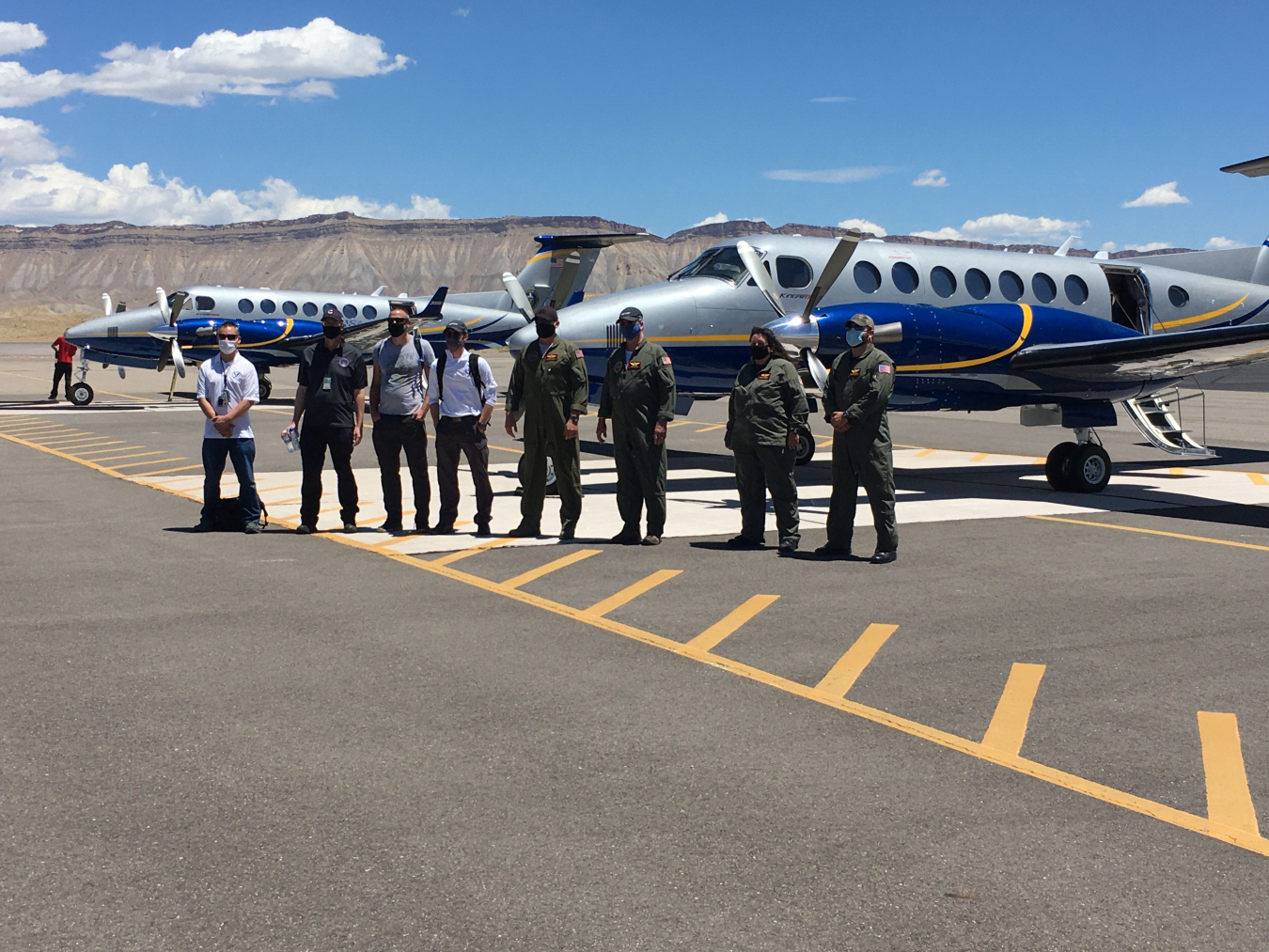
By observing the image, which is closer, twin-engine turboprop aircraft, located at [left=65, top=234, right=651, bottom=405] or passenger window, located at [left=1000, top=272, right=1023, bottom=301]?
passenger window, located at [left=1000, top=272, right=1023, bottom=301]

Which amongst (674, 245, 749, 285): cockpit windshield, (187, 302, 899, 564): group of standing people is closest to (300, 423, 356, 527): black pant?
(187, 302, 899, 564): group of standing people

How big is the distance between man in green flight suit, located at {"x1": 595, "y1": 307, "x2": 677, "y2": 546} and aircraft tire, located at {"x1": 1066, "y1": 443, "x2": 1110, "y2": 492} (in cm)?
659

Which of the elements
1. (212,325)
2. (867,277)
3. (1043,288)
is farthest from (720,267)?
(212,325)

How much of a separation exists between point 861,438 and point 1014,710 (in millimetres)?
4259

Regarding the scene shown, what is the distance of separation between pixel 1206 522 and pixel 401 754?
32.6 ft

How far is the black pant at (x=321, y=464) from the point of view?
10594mm

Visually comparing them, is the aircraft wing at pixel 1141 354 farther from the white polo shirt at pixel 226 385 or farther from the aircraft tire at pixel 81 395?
the aircraft tire at pixel 81 395

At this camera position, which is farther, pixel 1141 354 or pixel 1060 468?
pixel 1060 468

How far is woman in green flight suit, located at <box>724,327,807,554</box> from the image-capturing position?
33.0ft

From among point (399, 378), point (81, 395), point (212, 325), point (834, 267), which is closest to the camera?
point (399, 378)

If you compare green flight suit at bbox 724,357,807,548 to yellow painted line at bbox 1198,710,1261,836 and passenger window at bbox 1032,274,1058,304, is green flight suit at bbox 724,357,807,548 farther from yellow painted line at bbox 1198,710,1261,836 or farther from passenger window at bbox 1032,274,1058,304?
passenger window at bbox 1032,274,1058,304

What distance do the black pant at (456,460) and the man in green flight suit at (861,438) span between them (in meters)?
3.25

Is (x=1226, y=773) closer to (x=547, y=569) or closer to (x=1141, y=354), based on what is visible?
(x=547, y=569)

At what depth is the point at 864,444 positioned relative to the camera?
9.69 m
